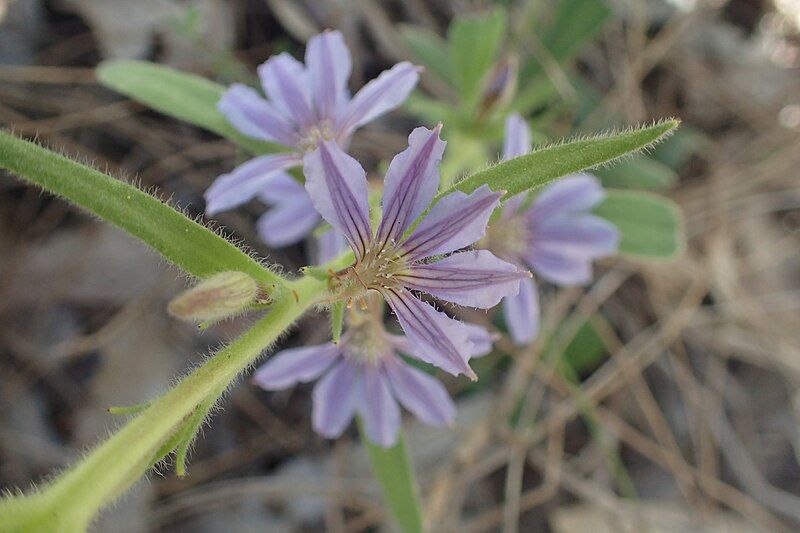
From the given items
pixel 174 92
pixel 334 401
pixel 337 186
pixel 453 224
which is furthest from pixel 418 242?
pixel 174 92

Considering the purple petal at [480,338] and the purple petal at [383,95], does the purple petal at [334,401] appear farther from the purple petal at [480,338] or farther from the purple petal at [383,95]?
the purple petal at [383,95]

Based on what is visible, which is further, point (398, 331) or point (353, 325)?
point (398, 331)

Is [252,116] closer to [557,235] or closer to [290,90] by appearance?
[290,90]

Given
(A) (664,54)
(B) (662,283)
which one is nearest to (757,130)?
(A) (664,54)

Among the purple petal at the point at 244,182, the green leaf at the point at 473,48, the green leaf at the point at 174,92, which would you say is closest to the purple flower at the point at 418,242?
the purple petal at the point at 244,182

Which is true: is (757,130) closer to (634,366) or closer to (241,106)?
(634,366)

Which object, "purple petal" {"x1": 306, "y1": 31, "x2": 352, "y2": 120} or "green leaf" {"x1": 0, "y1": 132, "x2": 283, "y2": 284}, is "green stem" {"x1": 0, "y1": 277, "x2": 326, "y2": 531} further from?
"purple petal" {"x1": 306, "y1": 31, "x2": 352, "y2": 120}
